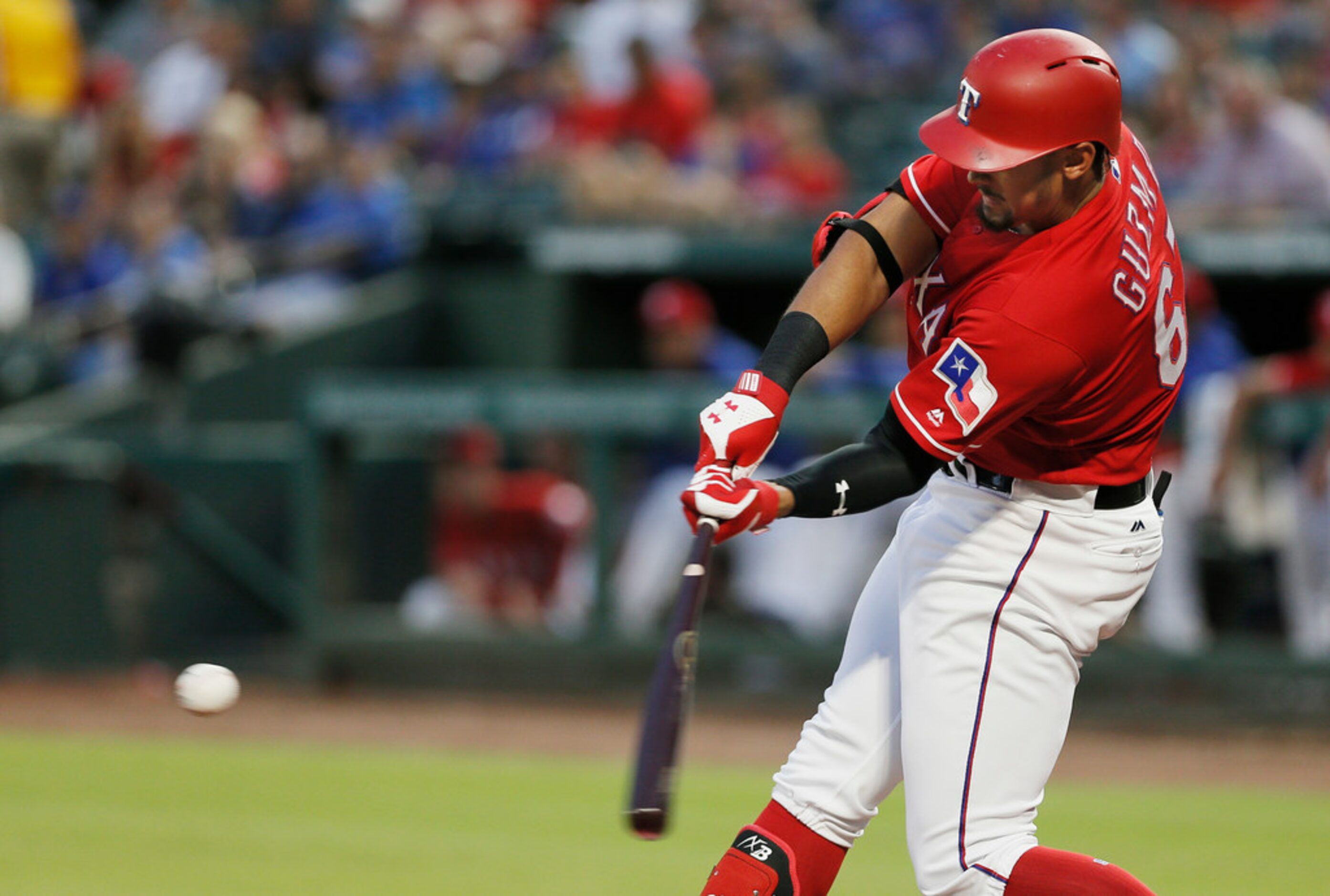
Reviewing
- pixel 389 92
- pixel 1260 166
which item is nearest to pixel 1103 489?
pixel 1260 166

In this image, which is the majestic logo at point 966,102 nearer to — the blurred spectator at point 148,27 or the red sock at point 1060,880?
the red sock at point 1060,880

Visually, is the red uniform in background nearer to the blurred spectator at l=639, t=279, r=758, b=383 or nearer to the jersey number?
the blurred spectator at l=639, t=279, r=758, b=383

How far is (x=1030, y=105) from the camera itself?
301 centimetres

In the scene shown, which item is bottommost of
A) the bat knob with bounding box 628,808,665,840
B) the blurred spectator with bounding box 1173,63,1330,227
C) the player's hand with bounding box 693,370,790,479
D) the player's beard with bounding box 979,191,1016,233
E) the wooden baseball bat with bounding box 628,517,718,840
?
the bat knob with bounding box 628,808,665,840

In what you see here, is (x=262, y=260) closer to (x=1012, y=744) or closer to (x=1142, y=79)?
(x=1142, y=79)

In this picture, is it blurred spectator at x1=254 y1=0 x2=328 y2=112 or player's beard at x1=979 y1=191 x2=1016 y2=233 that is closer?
player's beard at x1=979 y1=191 x2=1016 y2=233

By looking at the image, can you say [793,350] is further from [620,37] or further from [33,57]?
[620,37]

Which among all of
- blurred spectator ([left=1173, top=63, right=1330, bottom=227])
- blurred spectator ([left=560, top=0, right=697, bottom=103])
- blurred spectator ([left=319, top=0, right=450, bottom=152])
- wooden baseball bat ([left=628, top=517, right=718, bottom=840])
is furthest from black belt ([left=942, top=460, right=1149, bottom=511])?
blurred spectator ([left=319, top=0, right=450, bottom=152])

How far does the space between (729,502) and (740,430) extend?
0.14 m

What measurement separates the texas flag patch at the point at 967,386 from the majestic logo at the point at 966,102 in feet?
1.32

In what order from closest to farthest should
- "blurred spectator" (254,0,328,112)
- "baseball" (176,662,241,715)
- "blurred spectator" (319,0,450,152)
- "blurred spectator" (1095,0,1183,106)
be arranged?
"baseball" (176,662,241,715) < "blurred spectator" (1095,0,1183,106) < "blurred spectator" (319,0,450,152) < "blurred spectator" (254,0,328,112)

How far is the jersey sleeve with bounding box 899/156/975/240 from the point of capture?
3.29 metres

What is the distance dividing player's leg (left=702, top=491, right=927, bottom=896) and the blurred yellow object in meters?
8.45

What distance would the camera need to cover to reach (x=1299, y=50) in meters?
9.52
